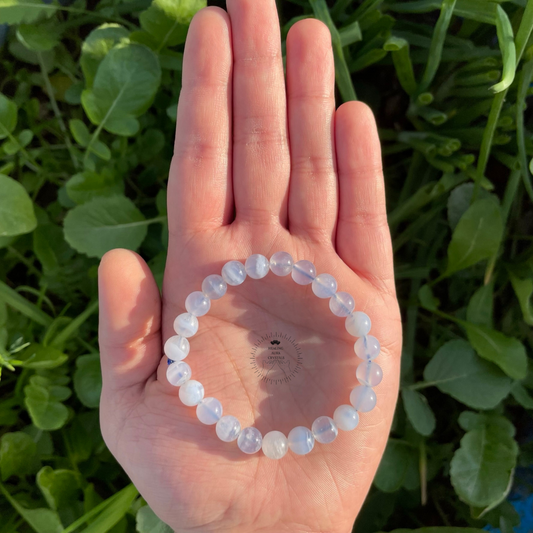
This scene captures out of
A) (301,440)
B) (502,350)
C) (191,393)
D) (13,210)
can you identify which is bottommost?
(502,350)

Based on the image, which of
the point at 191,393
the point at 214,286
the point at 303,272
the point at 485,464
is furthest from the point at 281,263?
the point at 485,464

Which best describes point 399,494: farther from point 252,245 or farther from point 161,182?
point 161,182

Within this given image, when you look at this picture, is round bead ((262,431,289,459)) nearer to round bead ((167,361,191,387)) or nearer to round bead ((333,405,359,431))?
round bead ((333,405,359,431))

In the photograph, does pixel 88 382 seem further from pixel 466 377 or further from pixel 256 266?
pixel 466 377

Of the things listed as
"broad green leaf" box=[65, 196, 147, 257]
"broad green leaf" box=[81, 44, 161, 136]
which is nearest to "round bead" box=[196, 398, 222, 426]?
"broad green leaf" box=[65, 196, 147, 257]

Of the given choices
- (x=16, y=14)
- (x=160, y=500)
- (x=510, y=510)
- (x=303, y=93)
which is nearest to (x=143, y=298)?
(x=160, y=500)

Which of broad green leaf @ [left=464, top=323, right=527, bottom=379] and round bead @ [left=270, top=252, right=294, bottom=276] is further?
broad green leaf @ [left=464, top=323, right=527, bottom=379]

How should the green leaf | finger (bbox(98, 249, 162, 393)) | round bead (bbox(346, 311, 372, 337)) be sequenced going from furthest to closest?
the green leaf, round bead (bbox(346, 311, 372, 337)), finger (bbox(98, 249, 162, 393))

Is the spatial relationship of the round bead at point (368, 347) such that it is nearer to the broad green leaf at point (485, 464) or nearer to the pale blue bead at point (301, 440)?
the pale blue bead at point (301, 440)
